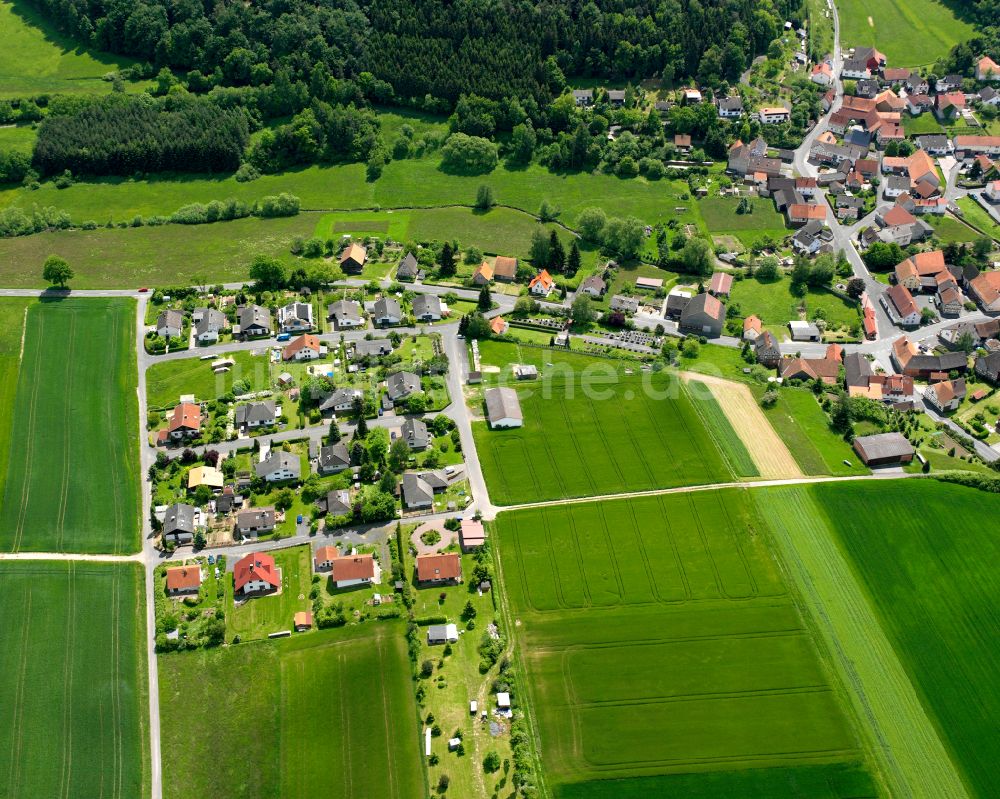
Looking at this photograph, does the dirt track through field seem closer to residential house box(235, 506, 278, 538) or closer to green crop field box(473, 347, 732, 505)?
green crop field box(473, 347, 732, 505)

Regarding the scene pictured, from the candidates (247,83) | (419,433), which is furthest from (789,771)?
(247,83)

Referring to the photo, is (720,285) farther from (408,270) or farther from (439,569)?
(439,569)

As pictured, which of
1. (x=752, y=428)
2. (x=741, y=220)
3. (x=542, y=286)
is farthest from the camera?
(x=741, y=220)

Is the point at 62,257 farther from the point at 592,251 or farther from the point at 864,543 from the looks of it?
the point at 864,543

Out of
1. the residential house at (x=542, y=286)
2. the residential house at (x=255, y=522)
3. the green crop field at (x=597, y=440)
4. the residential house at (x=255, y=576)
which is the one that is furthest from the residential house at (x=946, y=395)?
the residential house at (x=255, y=576)

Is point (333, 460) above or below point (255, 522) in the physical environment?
above

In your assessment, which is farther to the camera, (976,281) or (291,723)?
(976,281)

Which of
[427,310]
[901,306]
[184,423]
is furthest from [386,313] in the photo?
[901,306]
